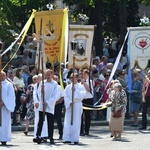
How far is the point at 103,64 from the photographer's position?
32.1m

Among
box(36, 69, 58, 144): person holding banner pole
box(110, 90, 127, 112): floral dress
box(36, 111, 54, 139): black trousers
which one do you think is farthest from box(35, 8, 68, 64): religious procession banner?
box(36, 111, 54, 139): black trousers

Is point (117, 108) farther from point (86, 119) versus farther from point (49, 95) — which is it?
point (49, 95)

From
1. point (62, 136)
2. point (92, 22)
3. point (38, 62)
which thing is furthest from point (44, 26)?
point (92, 22)

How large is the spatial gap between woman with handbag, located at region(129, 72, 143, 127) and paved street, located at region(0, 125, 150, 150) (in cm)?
213

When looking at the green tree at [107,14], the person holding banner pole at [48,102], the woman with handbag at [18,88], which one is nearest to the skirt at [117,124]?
the person holding banner pole at [48,102]

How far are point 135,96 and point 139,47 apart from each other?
5.80ft

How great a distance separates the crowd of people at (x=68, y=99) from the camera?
22281 mm

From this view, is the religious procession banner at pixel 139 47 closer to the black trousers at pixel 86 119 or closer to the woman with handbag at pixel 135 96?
the woman with handbag at pixel 135 96

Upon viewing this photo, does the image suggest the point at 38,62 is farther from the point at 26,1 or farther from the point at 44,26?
the point at 26,1

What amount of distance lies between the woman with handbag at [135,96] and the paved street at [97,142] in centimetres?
213

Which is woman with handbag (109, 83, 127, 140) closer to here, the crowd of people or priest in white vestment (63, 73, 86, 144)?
the crowd of people

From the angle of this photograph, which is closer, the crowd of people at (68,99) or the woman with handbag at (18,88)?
the crowd of people at (68,99)

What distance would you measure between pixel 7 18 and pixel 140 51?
22.4ft

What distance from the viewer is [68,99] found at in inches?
910
